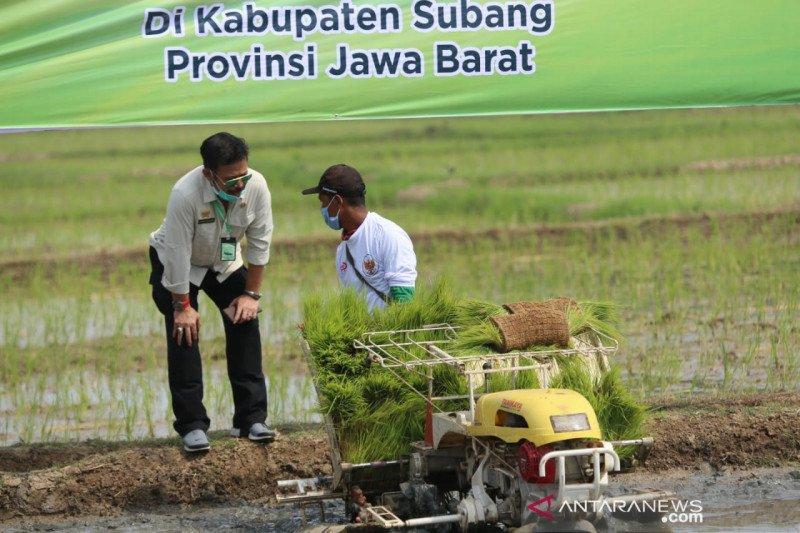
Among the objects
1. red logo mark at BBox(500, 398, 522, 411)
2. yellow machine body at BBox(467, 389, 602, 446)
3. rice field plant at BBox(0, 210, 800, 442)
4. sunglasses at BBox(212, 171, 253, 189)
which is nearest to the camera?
yellow machine body at BBox(467, 389, 602, 446)

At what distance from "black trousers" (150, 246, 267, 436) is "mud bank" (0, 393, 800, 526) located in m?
0.20

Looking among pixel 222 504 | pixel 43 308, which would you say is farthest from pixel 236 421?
pixel 43 308

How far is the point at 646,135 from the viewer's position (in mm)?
14148

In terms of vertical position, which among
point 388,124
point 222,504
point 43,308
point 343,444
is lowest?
point 222,504

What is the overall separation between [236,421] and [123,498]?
2.15ft

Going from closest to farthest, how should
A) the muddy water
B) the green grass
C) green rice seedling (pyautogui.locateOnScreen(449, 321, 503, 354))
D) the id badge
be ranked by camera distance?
green rice seedling (pyautogui.locateOnScreen(449, 321, 503, 354)), the muddy water, the id badge, the green grass

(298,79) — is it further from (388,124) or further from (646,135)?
(388,124)

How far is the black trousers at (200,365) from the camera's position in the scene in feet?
19.0

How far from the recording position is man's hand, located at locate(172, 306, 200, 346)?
5629mm

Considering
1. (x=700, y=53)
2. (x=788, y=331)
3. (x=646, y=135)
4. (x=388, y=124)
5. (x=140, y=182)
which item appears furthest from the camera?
(x=388, y=124)

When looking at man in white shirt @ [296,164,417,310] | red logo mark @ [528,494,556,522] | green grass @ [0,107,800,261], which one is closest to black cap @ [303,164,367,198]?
man in white shirt @ [296,164,417,310]

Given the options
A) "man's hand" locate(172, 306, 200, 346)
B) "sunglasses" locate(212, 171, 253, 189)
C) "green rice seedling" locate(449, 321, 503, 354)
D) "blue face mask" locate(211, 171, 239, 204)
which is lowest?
"green rice seedling" locate(449, 321, 503, 354)

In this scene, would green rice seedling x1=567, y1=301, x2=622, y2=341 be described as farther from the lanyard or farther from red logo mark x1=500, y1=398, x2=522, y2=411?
the lanyard

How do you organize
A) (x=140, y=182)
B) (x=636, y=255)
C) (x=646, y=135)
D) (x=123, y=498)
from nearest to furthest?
(x=123, y=498) < (x=636, y=255) < (x=140, y=182) < (x=646, y=135)
